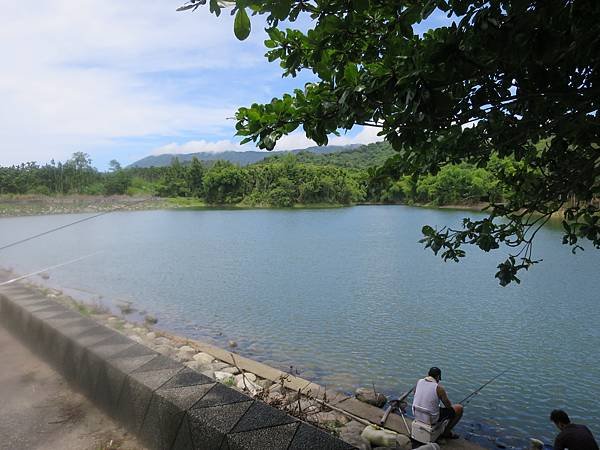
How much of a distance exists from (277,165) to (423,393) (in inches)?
3205

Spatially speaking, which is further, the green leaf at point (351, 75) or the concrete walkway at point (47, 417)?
the concrete walkway at point (47, 417)

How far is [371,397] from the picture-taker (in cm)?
709

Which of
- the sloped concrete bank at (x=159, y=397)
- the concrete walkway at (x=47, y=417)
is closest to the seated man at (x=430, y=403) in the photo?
the sloped concrete bank at (x=159, y=397)

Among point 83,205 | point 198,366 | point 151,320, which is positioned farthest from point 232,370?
point 83,205

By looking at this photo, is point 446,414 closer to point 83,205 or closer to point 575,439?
point 575,439

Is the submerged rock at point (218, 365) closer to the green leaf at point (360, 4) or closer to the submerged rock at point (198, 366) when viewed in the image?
the submerged rock at point (198, 366)

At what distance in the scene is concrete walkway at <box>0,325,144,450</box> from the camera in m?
3.01

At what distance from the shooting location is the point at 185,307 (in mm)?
14273

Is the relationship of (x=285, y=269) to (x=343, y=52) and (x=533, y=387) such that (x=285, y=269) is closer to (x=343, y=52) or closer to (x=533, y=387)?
(x=533, y=387)

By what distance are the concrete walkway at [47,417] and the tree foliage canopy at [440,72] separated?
2.27 metres

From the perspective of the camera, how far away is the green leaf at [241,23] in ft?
4.74

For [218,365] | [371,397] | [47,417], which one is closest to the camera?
[47,417]

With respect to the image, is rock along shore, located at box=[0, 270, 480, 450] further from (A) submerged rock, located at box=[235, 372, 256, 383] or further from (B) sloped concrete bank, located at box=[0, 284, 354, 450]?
(B) sloped concrete bank, located at box=[0, 284, 354, 450]

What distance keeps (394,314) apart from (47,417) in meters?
10.1
